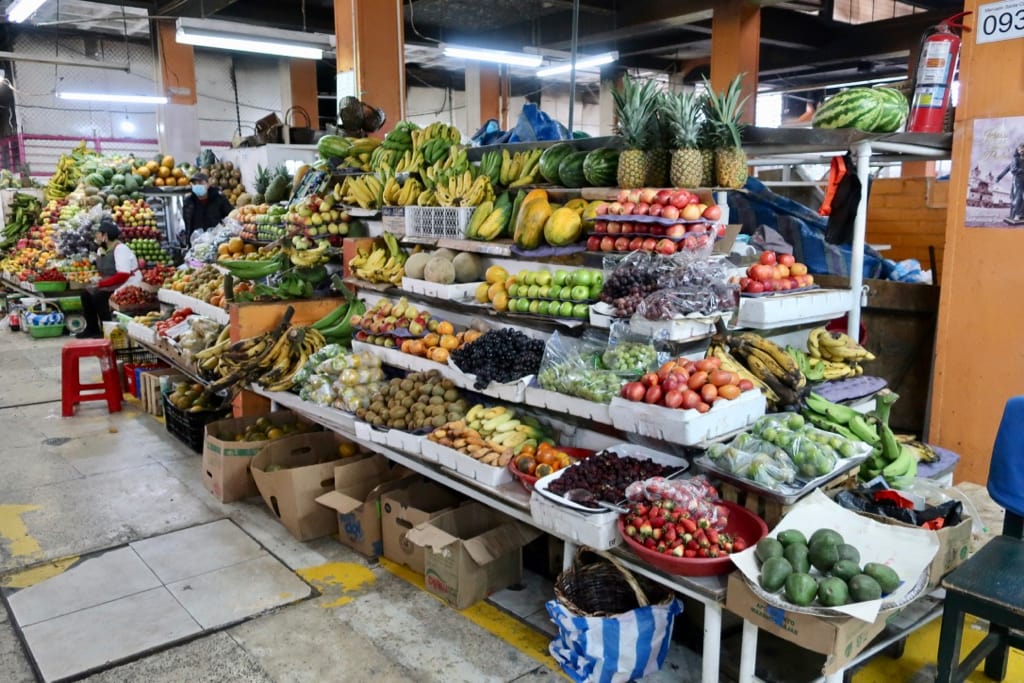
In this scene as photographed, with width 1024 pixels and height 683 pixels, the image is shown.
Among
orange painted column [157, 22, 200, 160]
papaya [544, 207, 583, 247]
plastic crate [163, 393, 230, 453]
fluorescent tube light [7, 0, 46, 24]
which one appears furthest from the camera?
orange painted column [157, 22, 200, 160]

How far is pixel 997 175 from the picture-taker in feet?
13.7

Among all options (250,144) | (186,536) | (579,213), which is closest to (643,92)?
(579,213)

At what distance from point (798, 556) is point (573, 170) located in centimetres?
256

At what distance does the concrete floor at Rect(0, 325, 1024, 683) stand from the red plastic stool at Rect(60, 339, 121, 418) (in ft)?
3.47

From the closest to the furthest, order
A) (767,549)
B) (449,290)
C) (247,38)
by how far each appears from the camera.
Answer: (767,549) < (449,290) < (247,38)

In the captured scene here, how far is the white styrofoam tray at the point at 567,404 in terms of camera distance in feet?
11.2

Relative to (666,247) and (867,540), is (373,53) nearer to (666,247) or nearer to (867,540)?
(666,247)

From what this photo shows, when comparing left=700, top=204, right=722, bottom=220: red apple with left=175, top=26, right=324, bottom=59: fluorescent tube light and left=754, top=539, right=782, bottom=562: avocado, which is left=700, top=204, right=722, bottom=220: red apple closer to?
left=754, top=539, right=782, bottom=562: avocado

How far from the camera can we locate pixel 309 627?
3.49 meters

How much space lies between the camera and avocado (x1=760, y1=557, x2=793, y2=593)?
7.97ft

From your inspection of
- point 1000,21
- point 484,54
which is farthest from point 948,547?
point 484,54

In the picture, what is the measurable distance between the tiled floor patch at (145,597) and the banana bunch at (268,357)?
1231 millimetres

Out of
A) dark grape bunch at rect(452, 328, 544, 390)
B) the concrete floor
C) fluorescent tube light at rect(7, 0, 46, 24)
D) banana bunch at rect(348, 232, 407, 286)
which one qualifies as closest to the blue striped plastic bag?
the concrete floor

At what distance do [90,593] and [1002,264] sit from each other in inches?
200
